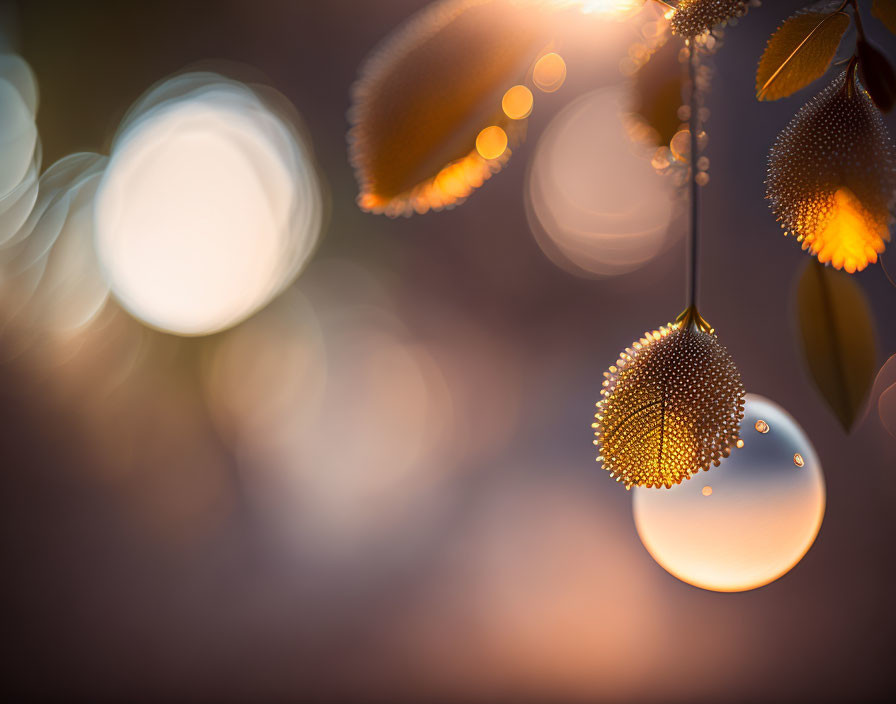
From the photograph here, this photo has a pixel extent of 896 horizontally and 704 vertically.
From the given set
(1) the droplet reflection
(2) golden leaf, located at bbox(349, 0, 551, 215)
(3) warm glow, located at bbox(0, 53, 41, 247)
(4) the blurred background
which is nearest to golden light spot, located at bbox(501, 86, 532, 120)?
(2) golden leaf, located at bbox(349, 0, 551, 215)

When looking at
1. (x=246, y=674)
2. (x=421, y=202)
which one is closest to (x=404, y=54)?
(x=421, y=202)

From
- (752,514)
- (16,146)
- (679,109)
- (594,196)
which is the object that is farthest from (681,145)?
(16,146)

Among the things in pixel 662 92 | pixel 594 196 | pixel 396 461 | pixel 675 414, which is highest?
pixel 594 196

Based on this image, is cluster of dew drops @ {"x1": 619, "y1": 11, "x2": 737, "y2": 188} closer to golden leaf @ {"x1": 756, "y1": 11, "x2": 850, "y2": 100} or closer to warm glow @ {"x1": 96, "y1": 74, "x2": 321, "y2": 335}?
golden leaf @ {"x1": 756, "y1": 11, "x2": 850, "y2": 100}

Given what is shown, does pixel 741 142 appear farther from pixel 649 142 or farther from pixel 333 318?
pixel 649 142

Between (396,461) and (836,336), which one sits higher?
(396,461)

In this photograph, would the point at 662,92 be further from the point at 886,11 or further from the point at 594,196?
the point at 594,196

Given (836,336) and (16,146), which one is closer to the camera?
(836,336)

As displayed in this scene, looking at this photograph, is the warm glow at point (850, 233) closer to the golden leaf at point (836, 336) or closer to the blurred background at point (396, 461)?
the golden leaf at point (836, 336)
